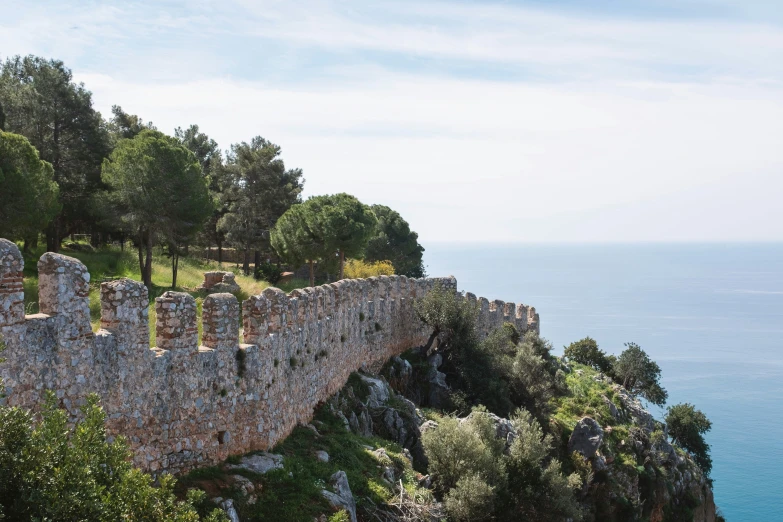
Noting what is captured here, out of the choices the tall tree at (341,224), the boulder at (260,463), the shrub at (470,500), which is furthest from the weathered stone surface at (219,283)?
the boulder at (260,463)

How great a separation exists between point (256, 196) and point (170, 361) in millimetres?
36825

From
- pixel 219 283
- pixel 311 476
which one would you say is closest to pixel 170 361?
pixel 311 476

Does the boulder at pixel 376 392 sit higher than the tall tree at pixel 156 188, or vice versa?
the tall tree at pixel 156 188

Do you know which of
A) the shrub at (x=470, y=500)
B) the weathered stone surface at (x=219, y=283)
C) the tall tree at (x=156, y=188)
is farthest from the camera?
the weathered stone surface at (x=219, y=283)

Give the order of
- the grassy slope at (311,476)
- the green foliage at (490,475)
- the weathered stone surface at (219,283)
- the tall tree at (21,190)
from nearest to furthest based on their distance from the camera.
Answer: the grassy slope at (311,476) → the green foliage at (490,475) → the tall tree at (21,190) → the weathered stone surface at (219,283)

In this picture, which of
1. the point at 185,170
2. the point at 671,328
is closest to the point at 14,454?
the point at 185,170

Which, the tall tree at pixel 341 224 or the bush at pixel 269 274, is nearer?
the tall tree at pixel 341 224

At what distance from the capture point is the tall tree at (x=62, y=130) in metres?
32.7

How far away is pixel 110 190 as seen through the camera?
34.2 m

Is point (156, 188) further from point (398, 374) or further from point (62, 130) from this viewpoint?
point (398, 374)

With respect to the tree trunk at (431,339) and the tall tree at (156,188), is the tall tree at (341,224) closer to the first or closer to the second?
the tall tree at (156,188)

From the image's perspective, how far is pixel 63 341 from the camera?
371 inches

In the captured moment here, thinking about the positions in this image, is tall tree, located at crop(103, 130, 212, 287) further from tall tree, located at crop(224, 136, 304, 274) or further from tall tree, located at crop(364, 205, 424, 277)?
tall tree, located at crop(364, 205, 424, 277)

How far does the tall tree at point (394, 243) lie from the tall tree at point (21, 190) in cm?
3180
